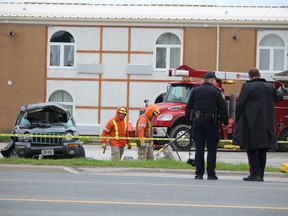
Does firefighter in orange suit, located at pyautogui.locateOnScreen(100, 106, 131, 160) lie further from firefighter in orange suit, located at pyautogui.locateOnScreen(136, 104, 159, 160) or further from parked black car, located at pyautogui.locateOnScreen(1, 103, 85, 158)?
parked black car, located at pyautogui.locateOnScreen(1, 103, 85, 158)

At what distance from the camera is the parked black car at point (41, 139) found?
2117 cm

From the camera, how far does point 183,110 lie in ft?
100.0

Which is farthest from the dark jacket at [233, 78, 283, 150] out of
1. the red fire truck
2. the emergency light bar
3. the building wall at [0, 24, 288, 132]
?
the building wall at [0, 24, 288, 132]

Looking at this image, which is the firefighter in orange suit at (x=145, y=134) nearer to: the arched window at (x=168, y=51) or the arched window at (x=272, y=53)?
the arched window at (x=168, y=51)

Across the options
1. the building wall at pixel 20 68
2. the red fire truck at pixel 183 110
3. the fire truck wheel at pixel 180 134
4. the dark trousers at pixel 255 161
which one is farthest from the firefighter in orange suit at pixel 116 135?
the building wall at pixel 20 68

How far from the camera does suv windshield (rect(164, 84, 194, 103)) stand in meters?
30.9

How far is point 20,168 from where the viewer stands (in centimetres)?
1720

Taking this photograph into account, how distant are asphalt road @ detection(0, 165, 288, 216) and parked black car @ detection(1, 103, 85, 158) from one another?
5.63 m

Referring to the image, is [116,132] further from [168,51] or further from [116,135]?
[168,51]

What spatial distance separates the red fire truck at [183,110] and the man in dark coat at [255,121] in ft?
46.9

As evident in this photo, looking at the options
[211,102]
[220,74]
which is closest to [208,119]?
[211,102]

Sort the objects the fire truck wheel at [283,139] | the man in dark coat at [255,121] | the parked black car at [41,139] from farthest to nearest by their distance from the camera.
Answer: the fire truck wheel at [283,139], the parked black car at [41,139], the man in dark coat at [255,121]

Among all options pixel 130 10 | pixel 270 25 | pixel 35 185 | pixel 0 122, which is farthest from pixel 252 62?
pixel 35 185

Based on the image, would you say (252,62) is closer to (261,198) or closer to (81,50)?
(81,50)
